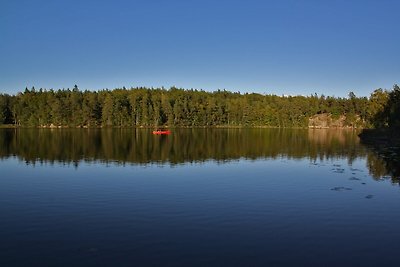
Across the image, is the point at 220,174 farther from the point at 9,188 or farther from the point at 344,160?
the point at 344,160

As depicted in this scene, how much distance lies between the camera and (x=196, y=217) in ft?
84.1

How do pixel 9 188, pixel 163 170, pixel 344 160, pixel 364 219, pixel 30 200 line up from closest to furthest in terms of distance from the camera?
pixel 364 219
pixel 30 200
pixel 9 188
pixel 163 170
pixel 344 160

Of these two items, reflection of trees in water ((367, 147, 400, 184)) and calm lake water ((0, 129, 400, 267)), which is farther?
reflection of trees in water ((367, 147, 400, 184))

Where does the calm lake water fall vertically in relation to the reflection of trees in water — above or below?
below

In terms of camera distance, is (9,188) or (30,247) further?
(9,188)

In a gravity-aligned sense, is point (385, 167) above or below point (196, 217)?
above

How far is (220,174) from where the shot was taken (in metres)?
45.1

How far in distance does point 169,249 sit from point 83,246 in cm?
430

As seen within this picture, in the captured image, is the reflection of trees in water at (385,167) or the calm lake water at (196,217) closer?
the calm lake water at (196,217)

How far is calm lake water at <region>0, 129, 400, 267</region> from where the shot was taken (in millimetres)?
18734

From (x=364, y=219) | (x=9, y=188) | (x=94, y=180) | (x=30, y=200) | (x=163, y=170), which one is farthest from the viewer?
(x=163, y=170)

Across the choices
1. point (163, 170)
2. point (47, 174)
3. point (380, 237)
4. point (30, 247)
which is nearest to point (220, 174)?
point (163, 170)

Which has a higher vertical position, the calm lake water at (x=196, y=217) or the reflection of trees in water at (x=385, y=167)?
the reflection of trees in water at (x=385, y=167)

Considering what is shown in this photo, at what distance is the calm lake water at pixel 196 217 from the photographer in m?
18.7
